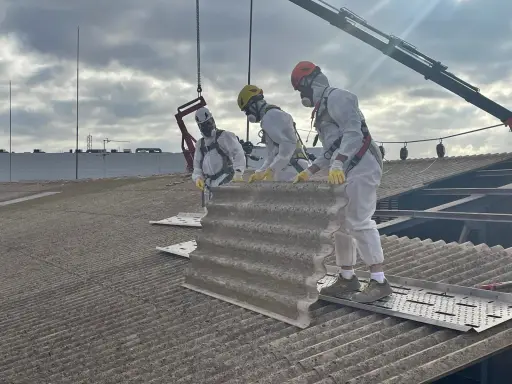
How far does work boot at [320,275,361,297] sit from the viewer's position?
4.34 meters

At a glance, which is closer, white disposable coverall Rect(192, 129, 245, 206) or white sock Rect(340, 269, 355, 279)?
white sock Rect(340, 269, 355, 279)

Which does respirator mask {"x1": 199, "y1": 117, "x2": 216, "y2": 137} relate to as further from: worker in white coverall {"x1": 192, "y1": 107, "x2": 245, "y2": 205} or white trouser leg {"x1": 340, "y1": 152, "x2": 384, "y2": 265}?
white trouser leg {"x1": 340, "y1": 152, "x2": 384, "y2": 265}

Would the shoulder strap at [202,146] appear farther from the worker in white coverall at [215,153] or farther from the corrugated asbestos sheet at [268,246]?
the corrugated asbestos sheet at [268,246]

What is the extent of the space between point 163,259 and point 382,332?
3.91m

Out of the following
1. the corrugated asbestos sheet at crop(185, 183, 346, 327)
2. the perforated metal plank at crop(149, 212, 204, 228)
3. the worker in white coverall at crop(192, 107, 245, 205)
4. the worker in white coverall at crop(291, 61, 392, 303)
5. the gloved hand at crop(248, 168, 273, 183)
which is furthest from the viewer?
the perforated metal plank at crop(149, 212, 204, 228)

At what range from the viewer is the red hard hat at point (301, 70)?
14.7ft

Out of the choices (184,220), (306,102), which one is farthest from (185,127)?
(306,102)

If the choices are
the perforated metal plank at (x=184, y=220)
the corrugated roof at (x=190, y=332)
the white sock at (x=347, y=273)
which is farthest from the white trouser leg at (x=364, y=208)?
the perforated metal plank at (x=184, y=220)

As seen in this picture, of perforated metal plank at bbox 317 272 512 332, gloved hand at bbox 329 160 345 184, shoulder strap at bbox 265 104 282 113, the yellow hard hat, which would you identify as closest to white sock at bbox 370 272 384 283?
perforated metal plank at bbox 317 272 512 332

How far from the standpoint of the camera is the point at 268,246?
4.49 metres

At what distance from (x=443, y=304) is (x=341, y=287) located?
846mm

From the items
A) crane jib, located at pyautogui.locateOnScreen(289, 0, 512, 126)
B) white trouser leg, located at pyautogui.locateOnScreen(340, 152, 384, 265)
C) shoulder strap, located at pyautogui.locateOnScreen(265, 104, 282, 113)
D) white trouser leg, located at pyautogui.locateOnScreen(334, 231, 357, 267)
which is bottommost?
white trouser leg, located at pyautogui.locateOnScreen(334, 231, 357, 267)

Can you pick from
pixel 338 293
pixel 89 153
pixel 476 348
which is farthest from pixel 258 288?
pixel 89 153

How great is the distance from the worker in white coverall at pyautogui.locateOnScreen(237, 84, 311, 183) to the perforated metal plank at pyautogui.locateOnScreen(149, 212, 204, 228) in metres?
2.83
